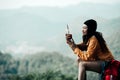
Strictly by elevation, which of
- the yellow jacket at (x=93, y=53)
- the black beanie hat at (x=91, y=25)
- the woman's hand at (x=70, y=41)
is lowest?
the yellow jacket at (x=93, y=53)

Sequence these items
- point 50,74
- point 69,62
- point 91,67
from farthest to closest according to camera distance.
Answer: point 69,62
point 50,74
point 91,67

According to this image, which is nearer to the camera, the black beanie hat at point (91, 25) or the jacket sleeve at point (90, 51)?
the jacket sleeve at point (90, 51)

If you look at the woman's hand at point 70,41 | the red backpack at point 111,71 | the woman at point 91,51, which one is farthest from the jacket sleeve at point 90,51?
the red backpack at point 111,71

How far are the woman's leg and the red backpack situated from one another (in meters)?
0.13

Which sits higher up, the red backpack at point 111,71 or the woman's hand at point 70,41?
the woman's hand at point 70,41

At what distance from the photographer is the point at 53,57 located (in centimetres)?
15950

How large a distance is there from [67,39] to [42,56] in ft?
513

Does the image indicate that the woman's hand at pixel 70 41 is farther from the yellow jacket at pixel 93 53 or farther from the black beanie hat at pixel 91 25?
the black beanie hat at pixel 91 25

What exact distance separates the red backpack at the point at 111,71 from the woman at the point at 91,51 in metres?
0.11

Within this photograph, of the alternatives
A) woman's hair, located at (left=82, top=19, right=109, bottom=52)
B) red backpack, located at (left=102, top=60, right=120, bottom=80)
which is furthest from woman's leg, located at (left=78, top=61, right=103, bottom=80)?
woman's hair, located at (left=82, top=19, right=109, bottom=52)

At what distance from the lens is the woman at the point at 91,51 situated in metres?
7.19

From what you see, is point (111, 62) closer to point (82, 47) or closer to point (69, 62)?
point (82, 47)

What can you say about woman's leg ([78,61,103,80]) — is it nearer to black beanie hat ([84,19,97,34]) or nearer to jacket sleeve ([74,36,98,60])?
jacket sleeve ([74,36,98,60])

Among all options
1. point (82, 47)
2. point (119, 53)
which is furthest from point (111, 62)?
point (119, 53)
